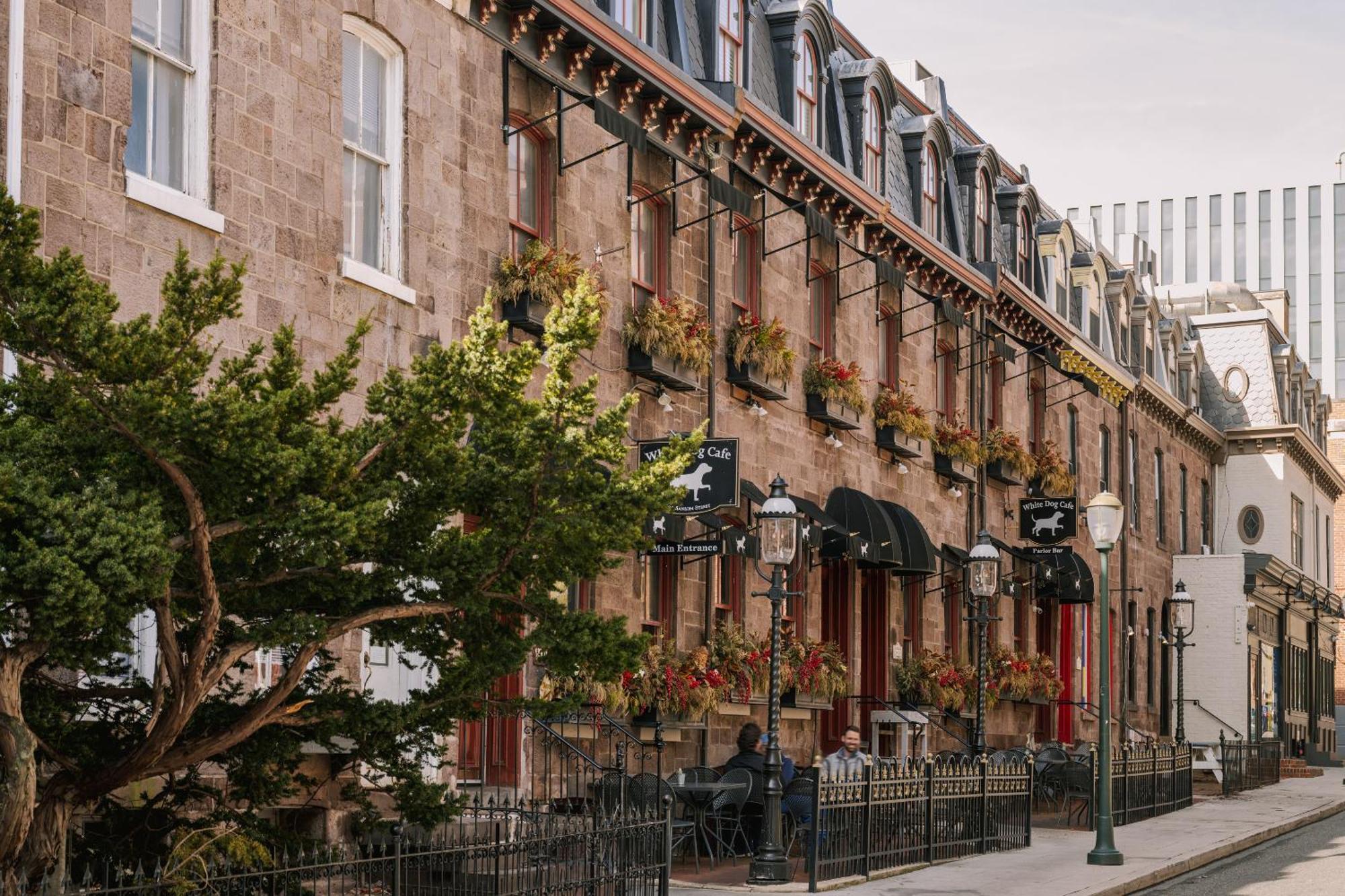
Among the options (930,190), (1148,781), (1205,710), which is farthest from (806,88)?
(1205,710)

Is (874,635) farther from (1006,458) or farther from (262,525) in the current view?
(262,525)

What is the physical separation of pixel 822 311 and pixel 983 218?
6.93 meters

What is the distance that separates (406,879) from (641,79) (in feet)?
34.2

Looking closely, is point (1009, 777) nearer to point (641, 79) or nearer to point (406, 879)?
point (641, 79)

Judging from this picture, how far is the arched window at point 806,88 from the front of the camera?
2345cm

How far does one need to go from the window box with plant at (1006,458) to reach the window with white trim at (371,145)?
15.9 metres

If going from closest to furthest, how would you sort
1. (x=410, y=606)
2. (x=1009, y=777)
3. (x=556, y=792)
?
(x=410, y=606)
(x=556, y=792)
(x=1009, y=777)

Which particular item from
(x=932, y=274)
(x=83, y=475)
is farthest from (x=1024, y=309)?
(x=83, y=475)

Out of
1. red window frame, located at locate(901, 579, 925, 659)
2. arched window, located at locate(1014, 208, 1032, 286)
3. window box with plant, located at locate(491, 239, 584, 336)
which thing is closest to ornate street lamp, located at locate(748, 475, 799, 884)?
window box with plant, located at locate(491, 239, 584, 336)

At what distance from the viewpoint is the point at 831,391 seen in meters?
23.0

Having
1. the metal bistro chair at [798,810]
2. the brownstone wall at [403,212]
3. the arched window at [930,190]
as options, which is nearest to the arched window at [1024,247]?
the arched window at [930,190]

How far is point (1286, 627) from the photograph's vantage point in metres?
48.8

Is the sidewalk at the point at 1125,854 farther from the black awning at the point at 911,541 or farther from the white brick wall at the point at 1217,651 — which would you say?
the white brick wall at the point at 1217,651

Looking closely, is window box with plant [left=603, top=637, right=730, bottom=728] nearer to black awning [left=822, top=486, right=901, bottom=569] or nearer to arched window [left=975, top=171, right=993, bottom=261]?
black awning [left=822, top=486, right=901, bottom=569]
